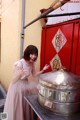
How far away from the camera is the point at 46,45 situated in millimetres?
2375

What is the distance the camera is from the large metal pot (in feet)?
4.25

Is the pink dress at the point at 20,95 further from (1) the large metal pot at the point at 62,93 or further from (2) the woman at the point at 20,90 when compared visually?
(1) the large metal pot at the point at 62,93

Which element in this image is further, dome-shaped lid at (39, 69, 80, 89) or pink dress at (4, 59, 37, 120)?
pink dress at (4, 59, 37, 120)

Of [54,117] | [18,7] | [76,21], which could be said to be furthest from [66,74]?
[18,7]

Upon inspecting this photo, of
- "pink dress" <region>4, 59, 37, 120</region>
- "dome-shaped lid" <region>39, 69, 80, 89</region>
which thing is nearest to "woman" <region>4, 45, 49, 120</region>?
"pink dress" <region>4, 59, 37, 120</region>

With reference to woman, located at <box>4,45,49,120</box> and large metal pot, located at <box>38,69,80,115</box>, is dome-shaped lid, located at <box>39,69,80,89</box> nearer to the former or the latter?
large metal pot, located at <box>38,69,80,115</box>

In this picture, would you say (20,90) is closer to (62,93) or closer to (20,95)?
(20,95)

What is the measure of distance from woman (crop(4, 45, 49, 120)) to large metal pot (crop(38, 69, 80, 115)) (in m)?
0.79

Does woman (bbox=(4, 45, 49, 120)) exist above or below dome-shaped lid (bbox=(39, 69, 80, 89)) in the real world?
below

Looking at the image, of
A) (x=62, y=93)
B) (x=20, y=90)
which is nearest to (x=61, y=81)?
(x=62, y=93)

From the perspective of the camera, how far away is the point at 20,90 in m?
2.25

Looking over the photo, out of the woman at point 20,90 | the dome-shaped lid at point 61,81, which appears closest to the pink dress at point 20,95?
the woman at point 20,90

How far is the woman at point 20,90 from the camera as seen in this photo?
2.15 meters

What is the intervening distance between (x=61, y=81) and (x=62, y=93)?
0.08m
